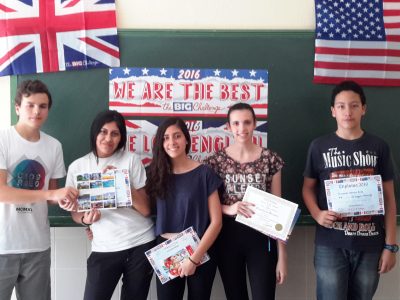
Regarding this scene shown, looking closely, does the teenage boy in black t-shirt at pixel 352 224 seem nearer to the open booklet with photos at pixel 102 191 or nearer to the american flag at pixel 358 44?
the american flag at pixel 358 44

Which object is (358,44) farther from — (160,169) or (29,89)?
(29,89)

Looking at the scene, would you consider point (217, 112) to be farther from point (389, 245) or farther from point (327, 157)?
point (389, 245)

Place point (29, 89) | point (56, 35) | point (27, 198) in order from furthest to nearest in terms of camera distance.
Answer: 1. point (56, 35)
2. point (29, 89)
3. point (27, 198)

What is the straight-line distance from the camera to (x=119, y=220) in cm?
240

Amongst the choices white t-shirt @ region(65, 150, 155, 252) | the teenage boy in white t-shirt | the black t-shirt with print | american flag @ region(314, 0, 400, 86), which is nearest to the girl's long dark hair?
white t-shirt @ region(65, 150, 155, 252)

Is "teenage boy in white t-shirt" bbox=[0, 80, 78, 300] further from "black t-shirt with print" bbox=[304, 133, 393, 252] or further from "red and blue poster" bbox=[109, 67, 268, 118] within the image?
"black t-shirt with print" bbox=[304, 133, 393, 252]

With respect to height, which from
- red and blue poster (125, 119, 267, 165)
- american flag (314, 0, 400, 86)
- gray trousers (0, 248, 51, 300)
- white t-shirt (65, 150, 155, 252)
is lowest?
gray trousers (0, 248, 51, 300)

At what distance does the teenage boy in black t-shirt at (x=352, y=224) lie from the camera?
7.86 ft

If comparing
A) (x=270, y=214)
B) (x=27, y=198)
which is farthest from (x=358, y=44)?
(x=27, y=198)

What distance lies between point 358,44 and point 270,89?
81cm

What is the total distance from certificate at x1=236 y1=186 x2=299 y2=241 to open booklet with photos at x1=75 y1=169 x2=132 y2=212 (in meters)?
0.77

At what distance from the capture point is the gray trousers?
2.32 meters

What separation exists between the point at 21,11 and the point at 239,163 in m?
2.07

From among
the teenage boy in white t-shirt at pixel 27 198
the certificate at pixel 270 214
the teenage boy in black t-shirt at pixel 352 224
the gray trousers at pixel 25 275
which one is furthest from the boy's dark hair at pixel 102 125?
the teenage boy in black t-shirt at pixel 352 224
